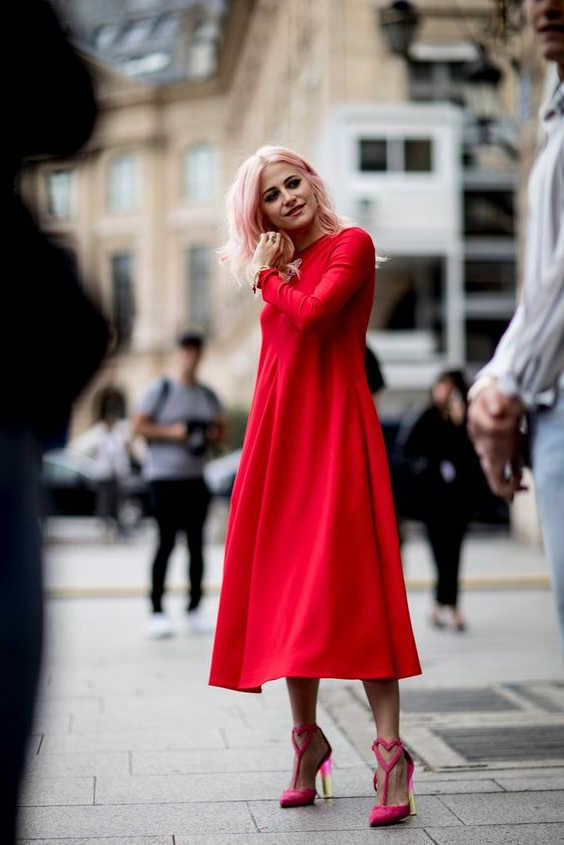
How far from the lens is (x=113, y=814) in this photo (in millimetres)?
3734

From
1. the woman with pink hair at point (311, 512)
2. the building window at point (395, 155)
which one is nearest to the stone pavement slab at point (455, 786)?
the woman with pink hair at point (311, 512)

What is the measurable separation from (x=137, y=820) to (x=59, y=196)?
202cm

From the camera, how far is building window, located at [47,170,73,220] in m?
2.33

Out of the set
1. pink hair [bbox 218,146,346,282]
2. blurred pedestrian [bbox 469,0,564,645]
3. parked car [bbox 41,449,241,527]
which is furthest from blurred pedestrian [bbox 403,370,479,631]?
parked car [bbox 41,449,241,527]

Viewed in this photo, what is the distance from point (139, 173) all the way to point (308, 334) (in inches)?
2302

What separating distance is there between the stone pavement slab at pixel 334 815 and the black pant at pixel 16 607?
126 cm

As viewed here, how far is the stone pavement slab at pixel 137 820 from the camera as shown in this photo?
355cm

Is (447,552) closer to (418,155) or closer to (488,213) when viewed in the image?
(418,155)

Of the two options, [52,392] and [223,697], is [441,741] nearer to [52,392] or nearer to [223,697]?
[223,697]

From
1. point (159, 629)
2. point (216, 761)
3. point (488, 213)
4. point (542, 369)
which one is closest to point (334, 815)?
point (216, 761)

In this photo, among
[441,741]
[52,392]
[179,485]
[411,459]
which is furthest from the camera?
[411,459]

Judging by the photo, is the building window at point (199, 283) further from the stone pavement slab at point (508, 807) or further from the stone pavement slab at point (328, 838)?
the stone pavement slab at point (328, 838)

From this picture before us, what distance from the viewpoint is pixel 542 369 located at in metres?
2.48

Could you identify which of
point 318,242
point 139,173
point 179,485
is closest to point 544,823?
point 318,242
